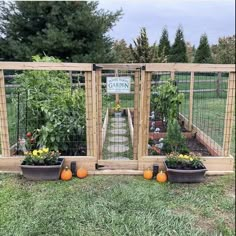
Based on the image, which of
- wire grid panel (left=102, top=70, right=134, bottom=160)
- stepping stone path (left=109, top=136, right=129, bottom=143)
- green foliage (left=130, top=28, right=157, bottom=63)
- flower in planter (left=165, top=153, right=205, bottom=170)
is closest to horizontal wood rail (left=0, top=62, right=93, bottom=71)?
wire grid panel (left=102, top=70, right=134, bottom=160)

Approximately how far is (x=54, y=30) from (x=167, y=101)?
22.2ft

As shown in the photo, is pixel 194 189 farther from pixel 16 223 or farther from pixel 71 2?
pixel 71 2

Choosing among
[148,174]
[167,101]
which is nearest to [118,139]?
[167,101]

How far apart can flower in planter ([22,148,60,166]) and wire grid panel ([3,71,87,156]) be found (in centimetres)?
25

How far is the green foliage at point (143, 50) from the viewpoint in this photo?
9.22 m

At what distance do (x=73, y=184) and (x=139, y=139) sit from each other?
0.89 meters

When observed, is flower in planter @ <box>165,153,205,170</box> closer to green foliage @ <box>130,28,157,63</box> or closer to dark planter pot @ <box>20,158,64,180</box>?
dark planter pot @ <box>20,158,64,180</box>

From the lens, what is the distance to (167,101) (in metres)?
4.82

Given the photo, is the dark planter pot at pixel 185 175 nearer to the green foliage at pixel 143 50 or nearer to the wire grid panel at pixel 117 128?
the wire grid panel at pixel 117 128

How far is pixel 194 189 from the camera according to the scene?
3.20 meters

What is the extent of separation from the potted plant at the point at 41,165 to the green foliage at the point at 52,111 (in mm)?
261

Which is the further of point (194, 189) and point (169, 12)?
point (169, 12)

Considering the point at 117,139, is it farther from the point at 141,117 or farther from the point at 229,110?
the point at 229,110

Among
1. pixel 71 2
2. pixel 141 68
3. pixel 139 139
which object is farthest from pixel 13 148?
pixel 71 2
